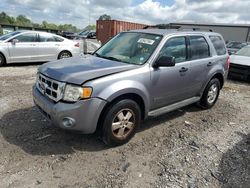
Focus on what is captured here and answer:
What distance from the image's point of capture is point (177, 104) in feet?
15.6

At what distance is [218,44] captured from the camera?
577 cm

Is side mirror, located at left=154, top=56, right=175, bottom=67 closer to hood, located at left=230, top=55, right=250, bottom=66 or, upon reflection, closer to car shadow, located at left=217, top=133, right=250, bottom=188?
car shadow, located at left=217, top=133, right=250, bottom=188

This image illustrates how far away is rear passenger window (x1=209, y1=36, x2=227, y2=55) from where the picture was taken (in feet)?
18.4

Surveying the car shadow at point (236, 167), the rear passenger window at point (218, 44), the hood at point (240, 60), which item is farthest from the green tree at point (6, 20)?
the car shadow at point (236, 167)

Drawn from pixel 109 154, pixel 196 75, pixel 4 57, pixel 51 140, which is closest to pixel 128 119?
pixel 109 154

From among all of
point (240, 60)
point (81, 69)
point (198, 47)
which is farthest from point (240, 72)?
point (81, 69)

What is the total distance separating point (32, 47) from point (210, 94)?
755cm

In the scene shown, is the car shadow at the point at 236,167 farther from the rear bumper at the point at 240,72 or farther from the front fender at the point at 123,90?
the rear bumper at the point at 240,72

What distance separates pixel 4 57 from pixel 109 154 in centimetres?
783

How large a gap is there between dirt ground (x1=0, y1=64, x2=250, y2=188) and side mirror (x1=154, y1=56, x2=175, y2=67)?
1.27 metres

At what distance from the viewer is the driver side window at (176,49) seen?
429 cm

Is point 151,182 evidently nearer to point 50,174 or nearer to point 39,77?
point 50,174

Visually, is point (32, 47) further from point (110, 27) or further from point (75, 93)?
point (110, 27)

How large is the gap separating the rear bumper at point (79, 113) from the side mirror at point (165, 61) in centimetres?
119
